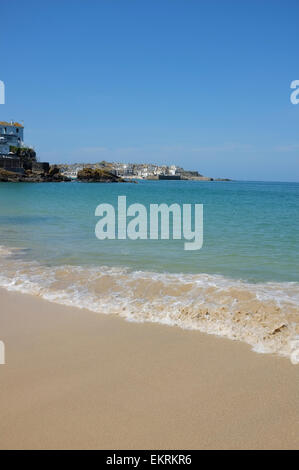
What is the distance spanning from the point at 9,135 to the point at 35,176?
48.6 ft

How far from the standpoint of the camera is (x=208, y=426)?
295cm

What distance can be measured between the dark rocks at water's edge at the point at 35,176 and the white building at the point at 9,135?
812cm

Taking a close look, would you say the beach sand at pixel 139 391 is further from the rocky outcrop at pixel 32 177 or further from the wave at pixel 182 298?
the rocky outcrop at pixel 32 177

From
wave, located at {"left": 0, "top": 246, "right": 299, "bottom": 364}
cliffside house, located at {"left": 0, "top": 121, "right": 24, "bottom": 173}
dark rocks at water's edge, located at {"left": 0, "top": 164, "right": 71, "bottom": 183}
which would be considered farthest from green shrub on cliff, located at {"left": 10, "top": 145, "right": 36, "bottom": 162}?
wave, located at {"left": 0, "top": 246, "right": 299, "bottom": 364}

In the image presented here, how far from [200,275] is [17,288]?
12.5ft

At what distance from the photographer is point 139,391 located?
11.3 feet

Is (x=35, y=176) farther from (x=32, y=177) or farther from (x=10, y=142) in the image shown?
(x=10, y=142)

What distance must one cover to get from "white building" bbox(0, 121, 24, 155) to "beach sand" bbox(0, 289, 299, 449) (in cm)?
9395

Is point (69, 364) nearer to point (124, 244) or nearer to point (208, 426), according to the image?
point (208, 426)

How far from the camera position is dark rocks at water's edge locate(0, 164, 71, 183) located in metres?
78.9

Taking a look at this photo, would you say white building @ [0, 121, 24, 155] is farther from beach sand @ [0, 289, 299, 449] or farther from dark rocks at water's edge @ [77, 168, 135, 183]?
beach sand @ [0, 289, 299, 449]

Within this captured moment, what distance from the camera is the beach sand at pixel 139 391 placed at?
112 inches

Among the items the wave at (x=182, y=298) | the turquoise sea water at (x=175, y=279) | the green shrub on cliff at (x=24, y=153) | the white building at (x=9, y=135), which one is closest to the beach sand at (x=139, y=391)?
the wave at (x=182, y=298)
